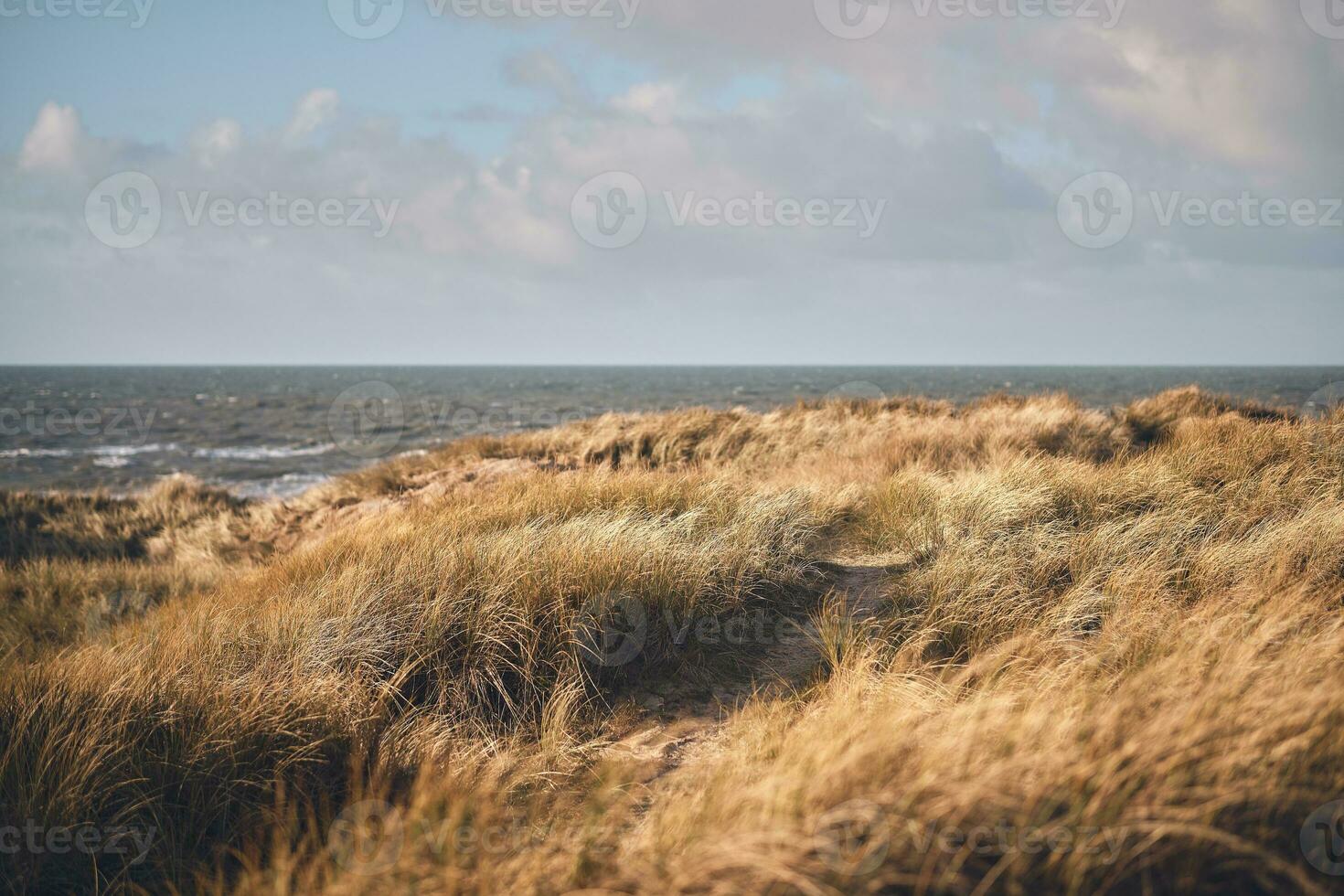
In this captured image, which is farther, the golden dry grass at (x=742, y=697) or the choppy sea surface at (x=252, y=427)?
the choppy sea surface at (x=252, y=427)

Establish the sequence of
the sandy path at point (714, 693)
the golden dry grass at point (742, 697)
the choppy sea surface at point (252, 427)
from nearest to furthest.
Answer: the golden dry grass at point (742, 697), the sandy path at point (714, 693), the choppy sea surface at point (252, 427)

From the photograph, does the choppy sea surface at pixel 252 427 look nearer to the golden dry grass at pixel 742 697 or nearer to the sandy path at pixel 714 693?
the golden dry grass at pixel 742 697

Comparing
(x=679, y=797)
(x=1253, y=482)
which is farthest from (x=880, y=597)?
(x=1253, y=482)

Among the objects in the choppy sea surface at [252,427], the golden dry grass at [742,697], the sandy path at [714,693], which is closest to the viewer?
the golden dry grass at [742,697]

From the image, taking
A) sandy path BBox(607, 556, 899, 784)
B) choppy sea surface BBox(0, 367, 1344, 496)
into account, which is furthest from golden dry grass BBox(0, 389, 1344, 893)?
choppy sea surface BBox(0, 367, 1344, 496)

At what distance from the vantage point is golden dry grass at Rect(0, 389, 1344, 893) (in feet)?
6.44


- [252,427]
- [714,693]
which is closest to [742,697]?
[714,693]

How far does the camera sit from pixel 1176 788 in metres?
2.01

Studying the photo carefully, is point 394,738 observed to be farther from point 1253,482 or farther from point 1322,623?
point 1253,482

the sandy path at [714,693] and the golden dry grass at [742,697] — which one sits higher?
the golden dry grass at [742,697]

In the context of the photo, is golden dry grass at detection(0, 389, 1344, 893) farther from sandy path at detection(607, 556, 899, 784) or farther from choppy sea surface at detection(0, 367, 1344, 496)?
choppy sea surface at detection(0, 367, 1344, 496)

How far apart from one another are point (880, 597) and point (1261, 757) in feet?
9.00

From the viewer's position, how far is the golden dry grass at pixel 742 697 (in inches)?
77.3

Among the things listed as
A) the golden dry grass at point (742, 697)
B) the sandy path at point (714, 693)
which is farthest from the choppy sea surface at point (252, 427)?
the sandy path at point (714, 693)
